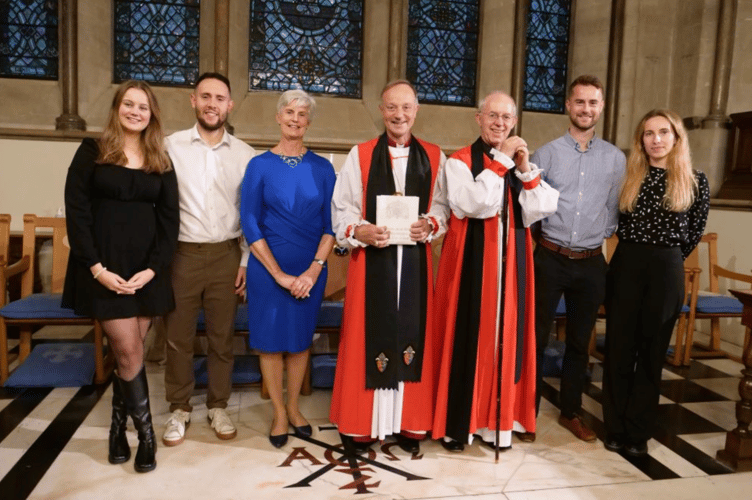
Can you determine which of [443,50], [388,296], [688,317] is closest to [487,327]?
[388,296]

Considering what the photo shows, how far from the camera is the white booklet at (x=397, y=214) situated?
8.60 feet

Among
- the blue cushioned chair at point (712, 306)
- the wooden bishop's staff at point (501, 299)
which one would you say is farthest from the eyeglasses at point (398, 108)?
the blue cushioned chair at point (712, 306)

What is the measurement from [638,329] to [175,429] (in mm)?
2370

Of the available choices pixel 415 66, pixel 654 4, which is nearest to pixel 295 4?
pixel 415 66

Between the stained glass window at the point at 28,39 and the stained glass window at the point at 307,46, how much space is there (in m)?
2.05

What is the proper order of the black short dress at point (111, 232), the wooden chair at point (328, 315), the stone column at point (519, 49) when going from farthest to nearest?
the stone column at point (519, 49) → the wooden chair at point (328, 315) → the black short dress at point (111, 232)

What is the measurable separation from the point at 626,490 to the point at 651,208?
1.29 meters

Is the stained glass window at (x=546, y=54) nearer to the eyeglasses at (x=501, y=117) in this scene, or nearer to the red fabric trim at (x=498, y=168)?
the eyeglasses at (x=501, y=117)

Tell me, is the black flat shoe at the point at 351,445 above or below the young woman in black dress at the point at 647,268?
below

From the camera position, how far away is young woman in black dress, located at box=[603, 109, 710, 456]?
107 inches

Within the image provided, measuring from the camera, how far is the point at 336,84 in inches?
257

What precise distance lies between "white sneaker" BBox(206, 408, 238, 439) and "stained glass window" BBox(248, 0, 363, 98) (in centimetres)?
424

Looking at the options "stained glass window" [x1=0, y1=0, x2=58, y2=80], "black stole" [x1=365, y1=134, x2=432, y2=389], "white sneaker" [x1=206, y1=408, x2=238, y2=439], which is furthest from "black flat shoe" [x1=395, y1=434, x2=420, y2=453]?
"stained glass window" [x1=0, y1=0, x2=58, y2=80]

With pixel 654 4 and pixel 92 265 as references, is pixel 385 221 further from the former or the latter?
pixel 654 4
